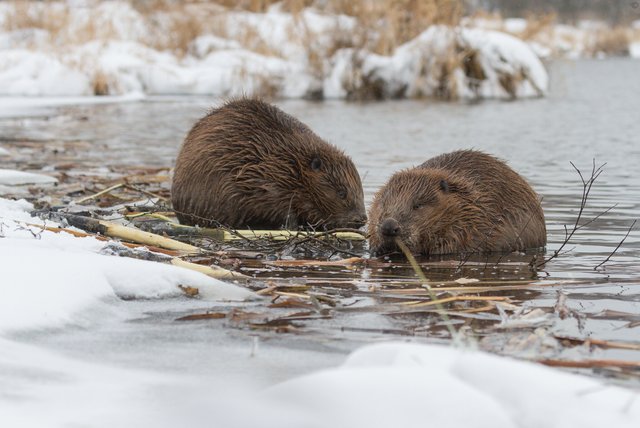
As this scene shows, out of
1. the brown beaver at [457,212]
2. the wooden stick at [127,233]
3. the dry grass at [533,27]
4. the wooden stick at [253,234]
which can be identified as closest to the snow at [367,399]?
the wooden stick at [127,233]

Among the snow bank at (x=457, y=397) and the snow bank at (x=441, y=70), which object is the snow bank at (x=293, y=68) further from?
the snow bank at (x=457, y=397)

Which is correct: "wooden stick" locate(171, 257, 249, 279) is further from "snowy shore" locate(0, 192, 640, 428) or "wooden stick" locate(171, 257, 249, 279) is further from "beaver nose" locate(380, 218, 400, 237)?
"beaver nose" locate(380, 218, 400, 237)

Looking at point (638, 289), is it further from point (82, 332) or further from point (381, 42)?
point (381, 42)

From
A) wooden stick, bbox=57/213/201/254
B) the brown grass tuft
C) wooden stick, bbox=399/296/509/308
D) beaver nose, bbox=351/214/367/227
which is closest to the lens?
wooden stick, bbox=399/296/509/308

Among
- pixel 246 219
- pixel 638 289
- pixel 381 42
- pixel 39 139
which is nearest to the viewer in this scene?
pixel 638 289

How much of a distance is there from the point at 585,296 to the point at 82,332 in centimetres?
192

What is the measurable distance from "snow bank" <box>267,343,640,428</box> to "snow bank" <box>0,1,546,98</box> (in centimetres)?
1622

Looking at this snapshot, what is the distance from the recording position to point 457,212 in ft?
16.9

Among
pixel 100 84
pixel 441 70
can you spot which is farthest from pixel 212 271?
pixel 441 70

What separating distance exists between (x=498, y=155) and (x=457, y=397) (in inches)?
322

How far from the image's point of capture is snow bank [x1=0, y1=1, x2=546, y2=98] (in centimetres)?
1855

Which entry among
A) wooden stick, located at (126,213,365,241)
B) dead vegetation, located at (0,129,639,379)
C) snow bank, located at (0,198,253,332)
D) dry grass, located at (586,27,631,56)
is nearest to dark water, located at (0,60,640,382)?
dead vegetation, located at (0,129,639,379)

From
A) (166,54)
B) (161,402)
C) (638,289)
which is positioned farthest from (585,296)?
(166,54)

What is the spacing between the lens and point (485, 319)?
3.47 metres
